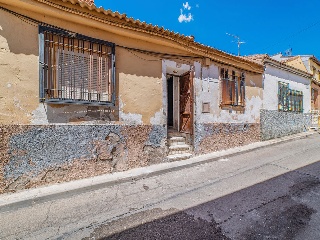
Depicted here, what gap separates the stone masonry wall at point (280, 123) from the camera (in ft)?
32.4

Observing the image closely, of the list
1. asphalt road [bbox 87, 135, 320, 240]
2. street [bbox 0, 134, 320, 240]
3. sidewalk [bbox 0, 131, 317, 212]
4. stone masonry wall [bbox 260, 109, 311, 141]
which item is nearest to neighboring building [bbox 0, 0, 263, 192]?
sidewalk [bbox 0, 131, 317, 212]

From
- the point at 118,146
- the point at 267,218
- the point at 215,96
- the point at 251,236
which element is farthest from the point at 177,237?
the point at 215,96

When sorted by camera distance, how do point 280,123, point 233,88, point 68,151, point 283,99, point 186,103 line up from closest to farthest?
point 68,151 < point 186,103 < point 233,88 < point 280,123 < point 283,99

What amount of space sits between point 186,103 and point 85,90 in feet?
13.0

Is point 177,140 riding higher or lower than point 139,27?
lower

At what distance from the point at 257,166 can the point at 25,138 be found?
6.42 m

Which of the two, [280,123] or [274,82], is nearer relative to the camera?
[274,82]

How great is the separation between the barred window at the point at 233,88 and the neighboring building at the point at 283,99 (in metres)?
1.89

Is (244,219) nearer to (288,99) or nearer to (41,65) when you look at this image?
(41,65)

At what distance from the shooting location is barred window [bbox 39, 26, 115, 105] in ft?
14.9

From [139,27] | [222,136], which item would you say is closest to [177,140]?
[222,136]

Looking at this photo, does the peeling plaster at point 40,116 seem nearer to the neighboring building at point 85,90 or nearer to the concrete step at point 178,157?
the neighboring building at point 85,90

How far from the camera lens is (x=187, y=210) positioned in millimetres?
3518

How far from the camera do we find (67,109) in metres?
4.75
